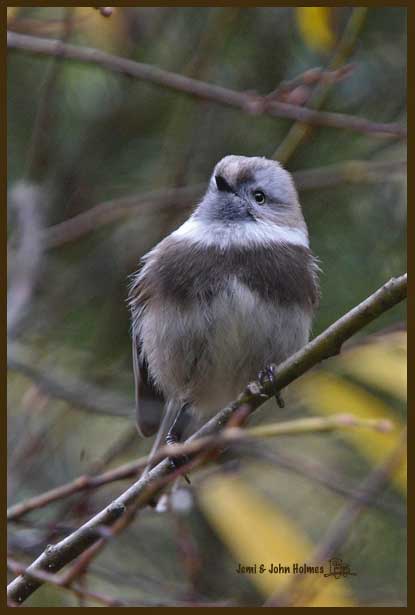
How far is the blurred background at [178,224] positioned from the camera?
4018 millimetres

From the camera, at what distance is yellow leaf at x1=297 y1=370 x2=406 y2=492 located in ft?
11.9

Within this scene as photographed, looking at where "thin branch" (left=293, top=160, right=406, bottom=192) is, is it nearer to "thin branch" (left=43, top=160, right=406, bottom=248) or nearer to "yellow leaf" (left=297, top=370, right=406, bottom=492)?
"thin branch" (left=43, top=160, right=406, bottom=248)

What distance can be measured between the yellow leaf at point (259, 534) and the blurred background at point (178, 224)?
0.01 m

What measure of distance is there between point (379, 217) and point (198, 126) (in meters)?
1.04

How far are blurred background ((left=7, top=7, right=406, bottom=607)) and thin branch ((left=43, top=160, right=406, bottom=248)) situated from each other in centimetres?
1

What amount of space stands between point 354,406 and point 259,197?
0.94m

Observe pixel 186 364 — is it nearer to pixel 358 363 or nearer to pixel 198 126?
pixel 358 363

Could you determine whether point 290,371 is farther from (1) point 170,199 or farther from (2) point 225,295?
(1) point 170,199

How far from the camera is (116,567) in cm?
437

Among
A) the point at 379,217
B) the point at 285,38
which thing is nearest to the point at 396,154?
the point at 379,217

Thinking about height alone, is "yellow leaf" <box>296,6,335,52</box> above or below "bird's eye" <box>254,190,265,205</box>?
above

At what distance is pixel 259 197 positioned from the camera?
3.79m

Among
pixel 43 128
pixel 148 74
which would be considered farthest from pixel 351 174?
pixel 43 128

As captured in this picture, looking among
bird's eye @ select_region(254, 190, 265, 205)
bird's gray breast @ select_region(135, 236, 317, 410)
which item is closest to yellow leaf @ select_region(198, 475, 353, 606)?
bird's gray breast @ select_region(135, 236, 317, 410)
